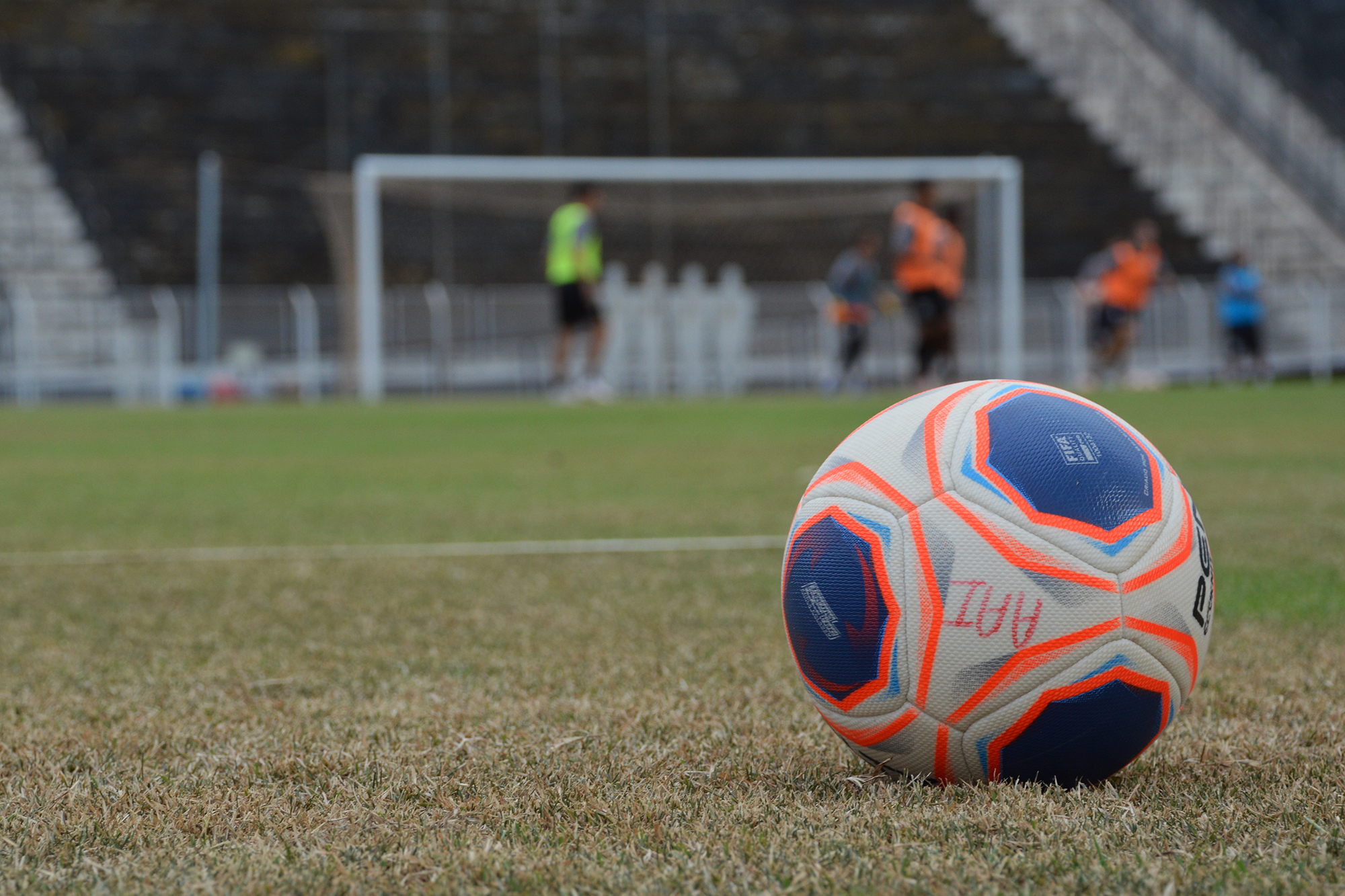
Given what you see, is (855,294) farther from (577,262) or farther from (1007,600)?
(1007,600)

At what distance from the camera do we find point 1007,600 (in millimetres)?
1650

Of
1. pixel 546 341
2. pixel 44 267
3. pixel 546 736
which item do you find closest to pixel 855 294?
pixel 546 341

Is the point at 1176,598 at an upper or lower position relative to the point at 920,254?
lower

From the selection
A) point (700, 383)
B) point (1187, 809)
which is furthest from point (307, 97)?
point (1187, 809)

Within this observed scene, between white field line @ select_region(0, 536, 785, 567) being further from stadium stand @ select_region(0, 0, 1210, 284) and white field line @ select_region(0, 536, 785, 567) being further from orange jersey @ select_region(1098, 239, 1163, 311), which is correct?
stadium stand @ select_region(0, 0, 1210, 284)

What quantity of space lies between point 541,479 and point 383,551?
7.60 feet

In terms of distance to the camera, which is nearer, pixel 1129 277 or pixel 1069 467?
pixel 1069 467

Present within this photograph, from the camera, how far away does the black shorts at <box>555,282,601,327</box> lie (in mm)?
13070

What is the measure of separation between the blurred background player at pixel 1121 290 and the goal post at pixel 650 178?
3.18 feet

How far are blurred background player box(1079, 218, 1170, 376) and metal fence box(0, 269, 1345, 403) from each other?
3.82ft

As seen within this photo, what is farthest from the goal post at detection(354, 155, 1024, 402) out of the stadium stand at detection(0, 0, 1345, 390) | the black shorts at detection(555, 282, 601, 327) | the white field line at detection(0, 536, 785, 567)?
the white field line at detection(0, 536, 785, 567)

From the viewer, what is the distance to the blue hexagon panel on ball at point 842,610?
1.71 metres

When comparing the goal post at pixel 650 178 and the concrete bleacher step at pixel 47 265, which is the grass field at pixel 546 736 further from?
the concrete bleacher step at pixel 47 265

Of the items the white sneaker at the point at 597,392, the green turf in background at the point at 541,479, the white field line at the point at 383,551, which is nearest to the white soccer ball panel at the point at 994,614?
the green turf in background at the point at 541,479
